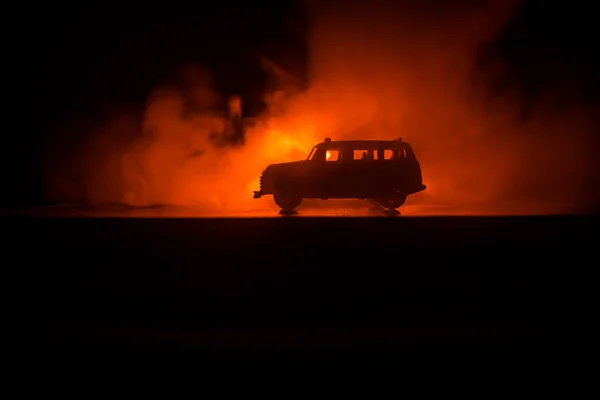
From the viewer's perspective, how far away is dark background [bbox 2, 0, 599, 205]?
875 inches

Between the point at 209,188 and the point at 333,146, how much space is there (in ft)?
20.7

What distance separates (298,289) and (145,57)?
18.7 m

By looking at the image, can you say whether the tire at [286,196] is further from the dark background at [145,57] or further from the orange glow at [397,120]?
the dark background at [145,57]

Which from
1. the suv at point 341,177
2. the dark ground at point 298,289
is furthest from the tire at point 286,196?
the dark ground at point 298,289

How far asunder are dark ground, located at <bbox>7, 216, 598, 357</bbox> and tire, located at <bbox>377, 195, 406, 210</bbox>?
7.56 meters

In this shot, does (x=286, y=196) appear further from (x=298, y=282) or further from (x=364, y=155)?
(x=298, y=282)

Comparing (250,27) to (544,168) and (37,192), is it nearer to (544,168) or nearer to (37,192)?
(37,192)

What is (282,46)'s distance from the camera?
892 inches

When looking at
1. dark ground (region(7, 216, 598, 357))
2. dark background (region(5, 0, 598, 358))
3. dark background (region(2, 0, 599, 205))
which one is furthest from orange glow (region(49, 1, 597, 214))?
dark ground (region(7, 216, 598, 357))

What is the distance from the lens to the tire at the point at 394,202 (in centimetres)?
1601

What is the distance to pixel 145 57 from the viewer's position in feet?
76.6

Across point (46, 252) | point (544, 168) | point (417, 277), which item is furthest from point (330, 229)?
point (544, 168)

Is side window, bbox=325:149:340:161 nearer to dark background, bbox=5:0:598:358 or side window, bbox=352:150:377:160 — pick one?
side window, bbox=352:150:377:160

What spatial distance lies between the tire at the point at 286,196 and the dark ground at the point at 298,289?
7025 millimetres
